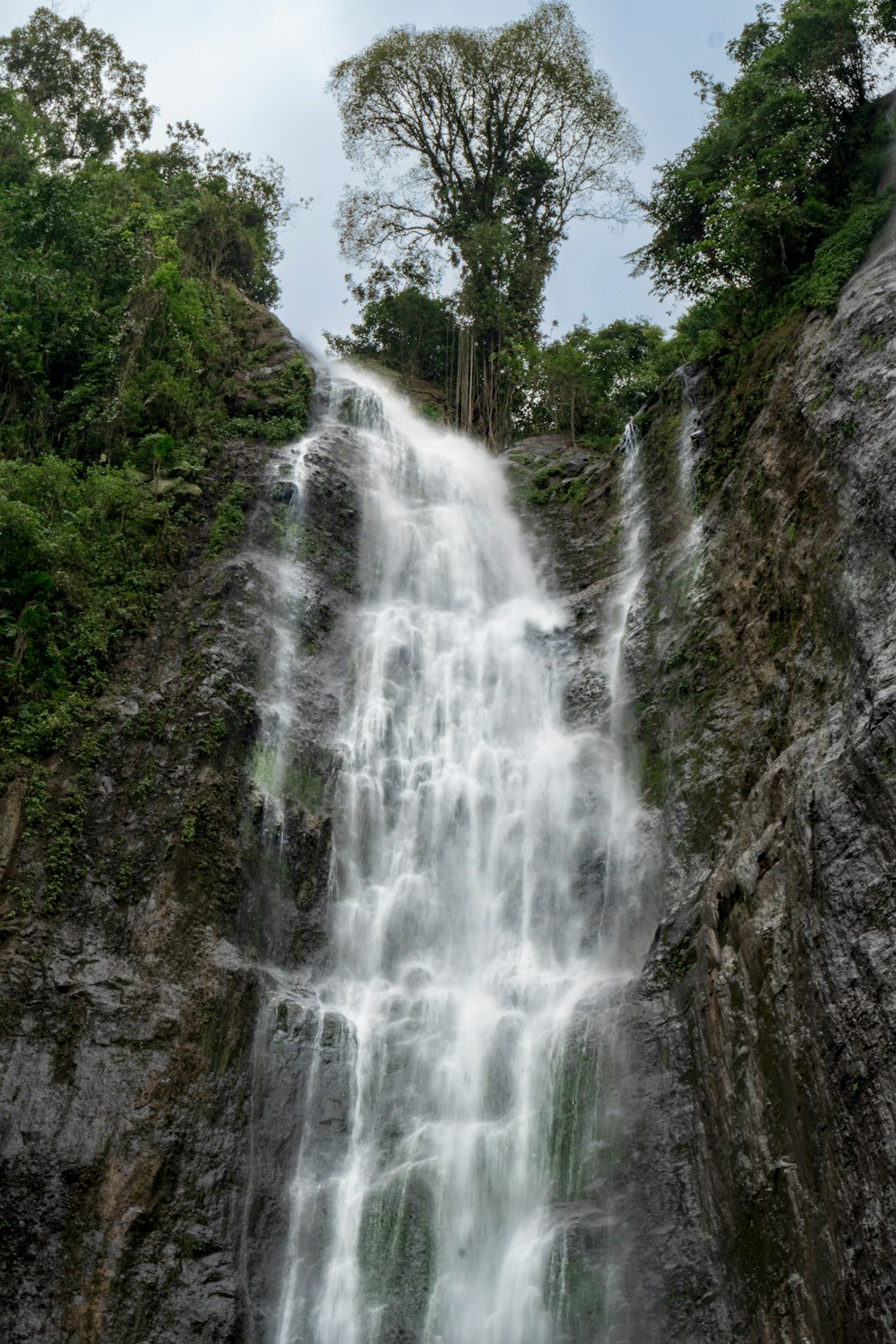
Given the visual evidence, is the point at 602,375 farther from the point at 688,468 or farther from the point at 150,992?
the point at 150,992

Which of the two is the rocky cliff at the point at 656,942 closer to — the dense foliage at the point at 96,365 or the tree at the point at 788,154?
the dense foliage at the point at 96,365

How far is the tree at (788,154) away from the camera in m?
16.8

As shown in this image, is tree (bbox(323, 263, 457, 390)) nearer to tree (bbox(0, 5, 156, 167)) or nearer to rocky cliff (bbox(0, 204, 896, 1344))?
tree (bbox(0, 5, 156, 167))

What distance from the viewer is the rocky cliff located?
8.85m

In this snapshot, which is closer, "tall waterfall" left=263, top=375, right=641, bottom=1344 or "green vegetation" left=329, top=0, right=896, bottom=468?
"tall waterfall" left=263, top=375, right=641, bottom=1344

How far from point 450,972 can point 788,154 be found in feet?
46.1

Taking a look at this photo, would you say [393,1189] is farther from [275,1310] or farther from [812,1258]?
[812,1258]

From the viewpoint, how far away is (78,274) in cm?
2009

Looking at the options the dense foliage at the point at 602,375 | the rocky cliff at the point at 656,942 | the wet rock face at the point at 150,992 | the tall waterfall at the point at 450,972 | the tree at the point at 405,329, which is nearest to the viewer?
the rocky cliff at the point at 656,942

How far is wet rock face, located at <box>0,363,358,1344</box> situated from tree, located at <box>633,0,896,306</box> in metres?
9.57

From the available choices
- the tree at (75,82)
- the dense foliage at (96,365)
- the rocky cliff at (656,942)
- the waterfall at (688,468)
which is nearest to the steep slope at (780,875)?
the rocky cliff at (656,942)

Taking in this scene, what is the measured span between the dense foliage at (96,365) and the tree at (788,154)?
9.32m

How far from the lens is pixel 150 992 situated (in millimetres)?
11578

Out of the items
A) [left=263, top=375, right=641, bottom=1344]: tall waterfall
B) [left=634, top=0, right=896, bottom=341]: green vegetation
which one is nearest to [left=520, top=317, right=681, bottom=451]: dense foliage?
[left=634, top=0, right=896, bottom=341]: green vegetation
